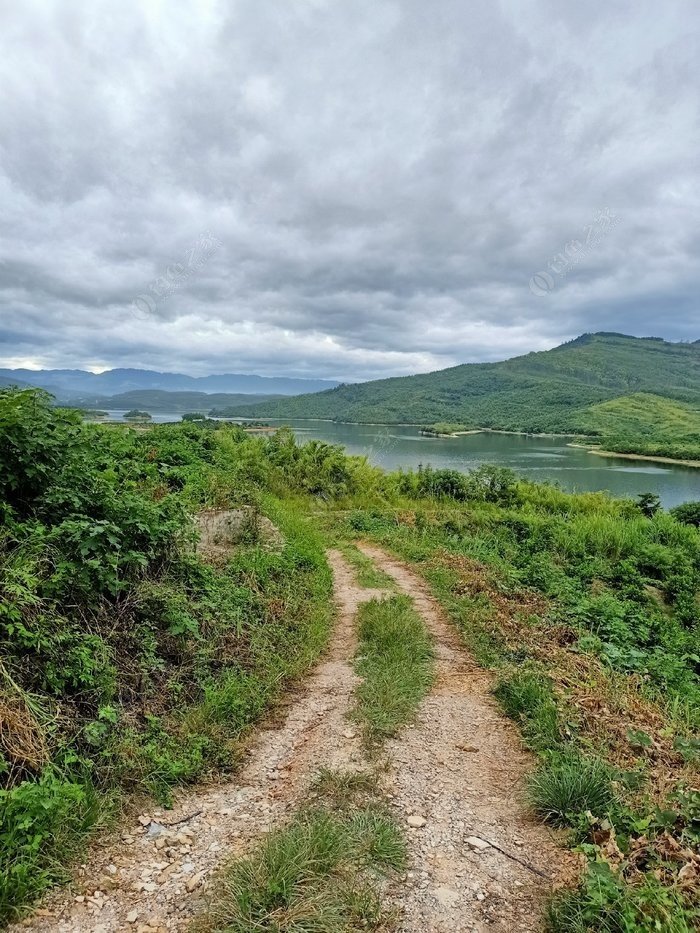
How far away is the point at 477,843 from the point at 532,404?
493 ft

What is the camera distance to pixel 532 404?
143m

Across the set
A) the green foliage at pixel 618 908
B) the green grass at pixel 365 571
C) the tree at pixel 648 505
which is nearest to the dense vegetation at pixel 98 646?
the green grass at pixel 365 571

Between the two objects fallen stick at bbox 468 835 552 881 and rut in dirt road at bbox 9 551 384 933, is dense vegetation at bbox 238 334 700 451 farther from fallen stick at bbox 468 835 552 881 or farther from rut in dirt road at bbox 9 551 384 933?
fallen stick at bbox 468 835 552 881

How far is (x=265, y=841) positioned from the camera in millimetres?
3088

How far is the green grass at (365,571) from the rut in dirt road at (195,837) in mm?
4190

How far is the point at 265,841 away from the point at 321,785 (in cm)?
67

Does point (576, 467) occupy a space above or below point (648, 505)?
below

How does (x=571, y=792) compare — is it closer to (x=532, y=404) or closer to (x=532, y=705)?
(x=532, y=705)

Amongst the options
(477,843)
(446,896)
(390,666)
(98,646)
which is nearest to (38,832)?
(98,646)

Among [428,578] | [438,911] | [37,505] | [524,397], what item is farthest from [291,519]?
[524,397]

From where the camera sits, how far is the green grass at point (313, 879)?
8.21 ft

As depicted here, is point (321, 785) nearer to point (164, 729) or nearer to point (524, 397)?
point (164, 729)

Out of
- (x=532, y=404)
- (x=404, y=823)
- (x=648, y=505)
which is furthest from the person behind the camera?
(x=532, y=404)

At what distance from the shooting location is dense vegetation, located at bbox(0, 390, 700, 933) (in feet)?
9.61
